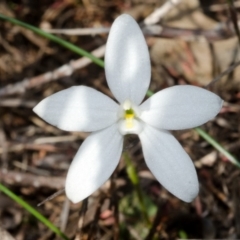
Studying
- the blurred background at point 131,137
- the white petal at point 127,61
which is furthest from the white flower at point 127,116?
the blurred background at point 131,137

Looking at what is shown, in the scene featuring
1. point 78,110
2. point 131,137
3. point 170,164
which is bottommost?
point 131,137

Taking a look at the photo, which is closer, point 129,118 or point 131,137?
point 129,118

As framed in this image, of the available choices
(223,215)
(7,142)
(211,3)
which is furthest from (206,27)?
(7,142)

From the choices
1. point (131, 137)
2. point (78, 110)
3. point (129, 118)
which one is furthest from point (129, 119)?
point (131, 137)

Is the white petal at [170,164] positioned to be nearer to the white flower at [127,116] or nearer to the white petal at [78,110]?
the white flower at [127,116]

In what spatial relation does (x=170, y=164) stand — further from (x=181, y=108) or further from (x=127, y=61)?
(x=127, y=61)

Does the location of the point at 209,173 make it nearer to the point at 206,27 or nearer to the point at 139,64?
the point at 206,27
